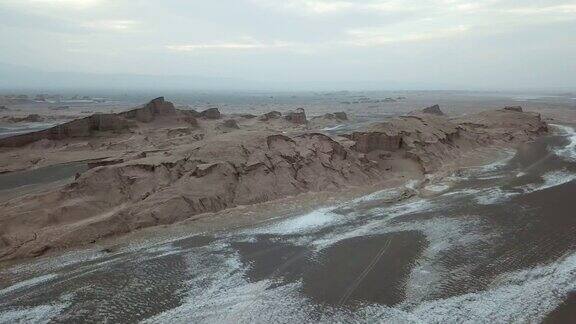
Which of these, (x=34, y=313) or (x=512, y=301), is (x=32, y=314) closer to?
(x=34, y=313)

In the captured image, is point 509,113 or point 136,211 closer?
point 136,211

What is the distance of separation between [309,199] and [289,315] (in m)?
7.15

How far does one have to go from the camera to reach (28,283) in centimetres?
862

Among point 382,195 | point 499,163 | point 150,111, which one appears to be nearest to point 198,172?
point 382,195

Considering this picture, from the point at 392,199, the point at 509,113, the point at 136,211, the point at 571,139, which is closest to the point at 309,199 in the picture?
the point at 392,199

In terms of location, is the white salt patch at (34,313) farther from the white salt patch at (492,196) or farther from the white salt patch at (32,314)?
the white salt patch at (492,196)

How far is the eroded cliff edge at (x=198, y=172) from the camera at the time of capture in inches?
452

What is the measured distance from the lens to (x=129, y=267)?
926 cm

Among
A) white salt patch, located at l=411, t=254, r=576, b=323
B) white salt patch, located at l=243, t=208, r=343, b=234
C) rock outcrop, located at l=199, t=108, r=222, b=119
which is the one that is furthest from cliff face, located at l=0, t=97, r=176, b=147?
white salt patch, located at l=411, t=254, r=576, b=323

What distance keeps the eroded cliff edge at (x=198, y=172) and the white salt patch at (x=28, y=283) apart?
141 centimetres

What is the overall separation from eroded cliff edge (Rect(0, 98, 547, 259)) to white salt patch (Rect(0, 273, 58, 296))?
4.62 ft

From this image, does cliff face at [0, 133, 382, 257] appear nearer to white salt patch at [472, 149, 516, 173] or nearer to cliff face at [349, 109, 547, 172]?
cliff face at [349, 109, 547, 172]

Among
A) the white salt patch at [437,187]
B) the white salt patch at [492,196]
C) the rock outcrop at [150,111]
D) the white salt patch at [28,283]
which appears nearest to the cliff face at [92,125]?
the rock outcrop at [150,111]

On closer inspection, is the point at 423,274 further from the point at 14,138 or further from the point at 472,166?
the point at 14,138
